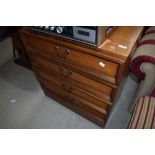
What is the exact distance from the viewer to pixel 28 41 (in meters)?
0.99

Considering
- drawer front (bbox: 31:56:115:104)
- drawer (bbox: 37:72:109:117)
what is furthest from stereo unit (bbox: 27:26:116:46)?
drawer (bbox: 37:72:109:117)

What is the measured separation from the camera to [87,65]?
796 mm

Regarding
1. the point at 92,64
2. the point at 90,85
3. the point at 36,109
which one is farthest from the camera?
the point at 36,109

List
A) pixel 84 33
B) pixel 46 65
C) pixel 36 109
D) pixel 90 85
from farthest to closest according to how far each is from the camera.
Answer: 1. pixel 36 109
2. pixel 46 65
3. pixel 90 85
4. pixel 84 33

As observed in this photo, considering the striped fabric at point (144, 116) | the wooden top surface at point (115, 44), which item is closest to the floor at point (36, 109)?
the striped fabric at point (144, 116)

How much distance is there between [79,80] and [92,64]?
214 mm

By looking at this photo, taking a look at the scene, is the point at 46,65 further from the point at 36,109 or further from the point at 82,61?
the point at 36,109

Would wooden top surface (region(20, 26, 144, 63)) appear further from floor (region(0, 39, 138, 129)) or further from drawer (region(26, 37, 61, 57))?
floor (region(0, 39, 138, 129))

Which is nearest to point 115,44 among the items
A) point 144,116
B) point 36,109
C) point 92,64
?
point 92,64

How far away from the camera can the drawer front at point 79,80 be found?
34.3 inches

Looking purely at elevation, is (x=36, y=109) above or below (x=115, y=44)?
below

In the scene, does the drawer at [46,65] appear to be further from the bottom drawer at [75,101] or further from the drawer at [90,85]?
the bottom drawer at [75,101]

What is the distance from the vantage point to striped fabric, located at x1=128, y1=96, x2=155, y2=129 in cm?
75
